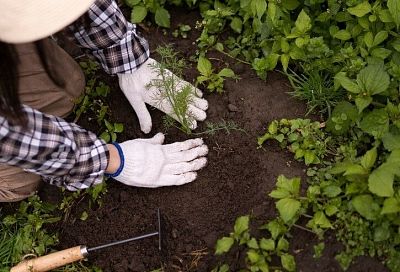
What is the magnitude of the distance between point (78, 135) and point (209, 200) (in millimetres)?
630

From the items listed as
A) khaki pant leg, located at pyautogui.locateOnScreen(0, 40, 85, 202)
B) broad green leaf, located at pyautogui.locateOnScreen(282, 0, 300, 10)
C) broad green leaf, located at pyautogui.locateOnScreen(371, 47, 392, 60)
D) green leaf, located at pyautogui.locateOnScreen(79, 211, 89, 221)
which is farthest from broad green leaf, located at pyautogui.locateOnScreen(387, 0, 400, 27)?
green leaf, located at pyautogui.locateOnScreen(79, 211, 89, 221)

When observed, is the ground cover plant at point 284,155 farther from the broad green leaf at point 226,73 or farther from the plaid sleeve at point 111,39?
the plaid sleeve at point 111,39

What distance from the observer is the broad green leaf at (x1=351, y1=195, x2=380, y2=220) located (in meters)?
1.91

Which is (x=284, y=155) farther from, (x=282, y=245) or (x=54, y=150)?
(x=54, y=150)

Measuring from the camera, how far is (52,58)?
228cm

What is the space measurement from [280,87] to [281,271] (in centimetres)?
86

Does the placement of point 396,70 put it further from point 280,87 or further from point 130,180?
point 130,180

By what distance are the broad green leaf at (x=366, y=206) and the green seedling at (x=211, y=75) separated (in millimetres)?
838

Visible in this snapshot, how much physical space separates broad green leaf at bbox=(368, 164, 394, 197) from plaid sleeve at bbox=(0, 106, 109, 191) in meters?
1.01

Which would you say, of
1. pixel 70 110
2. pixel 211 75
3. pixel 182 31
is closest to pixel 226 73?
pixel 211 75

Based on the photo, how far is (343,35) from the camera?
7.59ft

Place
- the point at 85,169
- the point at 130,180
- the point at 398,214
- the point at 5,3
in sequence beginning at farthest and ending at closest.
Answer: the point at 130,180
the point at 85,169
the point at 398,214
the point at 5,3

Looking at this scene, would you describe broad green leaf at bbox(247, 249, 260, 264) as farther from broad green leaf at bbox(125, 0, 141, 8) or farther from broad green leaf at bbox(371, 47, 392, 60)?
broad green leaf at bbox(125, 0, 141, 8)

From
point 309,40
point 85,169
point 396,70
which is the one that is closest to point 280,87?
point 309,40
